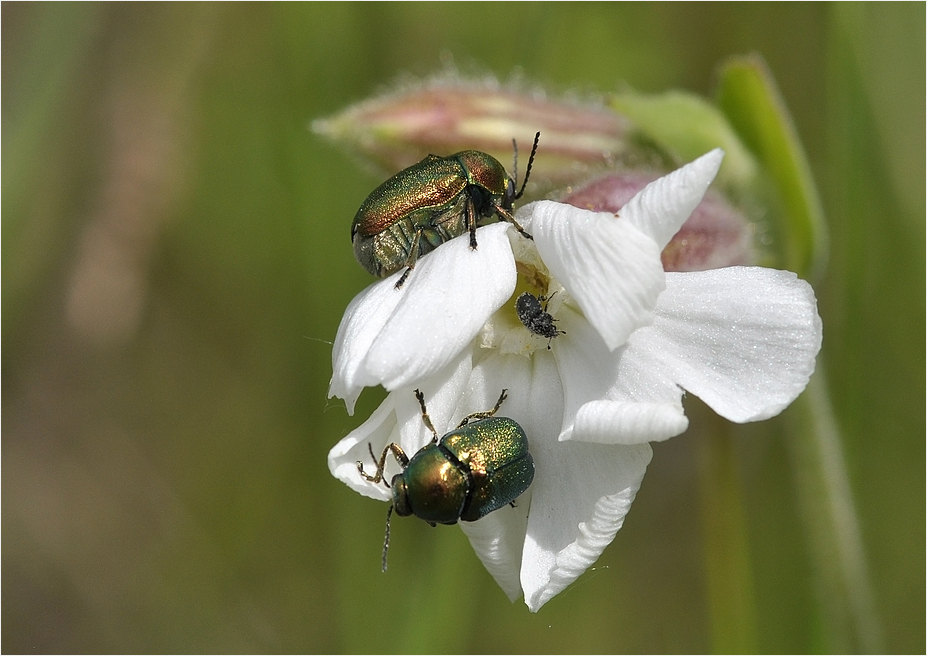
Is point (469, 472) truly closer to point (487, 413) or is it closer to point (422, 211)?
point (487, 413)

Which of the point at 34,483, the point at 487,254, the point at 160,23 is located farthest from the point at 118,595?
the point at 487,254

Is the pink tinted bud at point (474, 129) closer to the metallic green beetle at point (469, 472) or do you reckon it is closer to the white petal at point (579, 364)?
the white petal at point (579, 364)

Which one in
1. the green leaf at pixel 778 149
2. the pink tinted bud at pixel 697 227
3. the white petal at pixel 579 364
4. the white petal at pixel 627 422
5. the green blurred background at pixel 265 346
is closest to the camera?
the white petal at pixel 627 422

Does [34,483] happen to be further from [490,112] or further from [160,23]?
[490,112]

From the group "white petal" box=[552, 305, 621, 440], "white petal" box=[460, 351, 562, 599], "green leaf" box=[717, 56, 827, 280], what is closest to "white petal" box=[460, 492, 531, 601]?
"white petal" box=[460, 351, 562, 599]

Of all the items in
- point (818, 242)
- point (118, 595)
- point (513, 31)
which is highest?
point (513, 31)

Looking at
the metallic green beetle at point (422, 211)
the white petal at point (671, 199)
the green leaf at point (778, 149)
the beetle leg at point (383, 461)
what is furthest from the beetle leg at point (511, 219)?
the green leaf at point (778, 149)

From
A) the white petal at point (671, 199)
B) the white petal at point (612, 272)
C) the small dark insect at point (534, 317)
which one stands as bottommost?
Answer: the small dark insect at point (534, 317)
